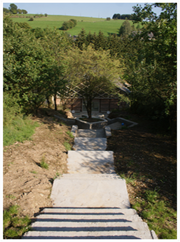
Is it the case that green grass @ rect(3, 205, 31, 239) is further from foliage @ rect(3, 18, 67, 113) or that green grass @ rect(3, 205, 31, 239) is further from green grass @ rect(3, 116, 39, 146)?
foliage @ rect(3, 18, 67, 113)

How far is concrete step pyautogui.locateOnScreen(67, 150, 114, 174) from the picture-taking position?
6488 millimetres

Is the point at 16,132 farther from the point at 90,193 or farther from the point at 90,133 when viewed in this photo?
the point at 90,133

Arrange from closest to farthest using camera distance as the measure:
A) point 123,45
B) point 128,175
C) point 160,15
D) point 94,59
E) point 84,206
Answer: point 84,206 → point 128,175 → point 160,15 → point 94,59 → point 123,45

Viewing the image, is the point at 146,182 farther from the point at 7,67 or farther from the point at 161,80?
the point at 7,67

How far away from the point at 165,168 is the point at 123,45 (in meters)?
40.3

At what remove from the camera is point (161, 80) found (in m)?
7.05

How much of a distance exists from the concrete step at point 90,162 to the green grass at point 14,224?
299 centimetres

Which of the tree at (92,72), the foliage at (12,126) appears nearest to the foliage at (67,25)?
the tree at (92,72)

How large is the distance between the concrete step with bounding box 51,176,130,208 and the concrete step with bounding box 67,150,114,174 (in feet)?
4.55

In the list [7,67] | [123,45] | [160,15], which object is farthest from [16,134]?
[123,45]

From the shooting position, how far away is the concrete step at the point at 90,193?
4254mm

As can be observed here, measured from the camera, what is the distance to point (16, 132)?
23.8ft

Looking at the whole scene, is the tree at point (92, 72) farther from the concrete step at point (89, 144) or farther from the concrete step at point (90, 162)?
the concrete step at point (90, 162)

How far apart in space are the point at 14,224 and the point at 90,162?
397cm
